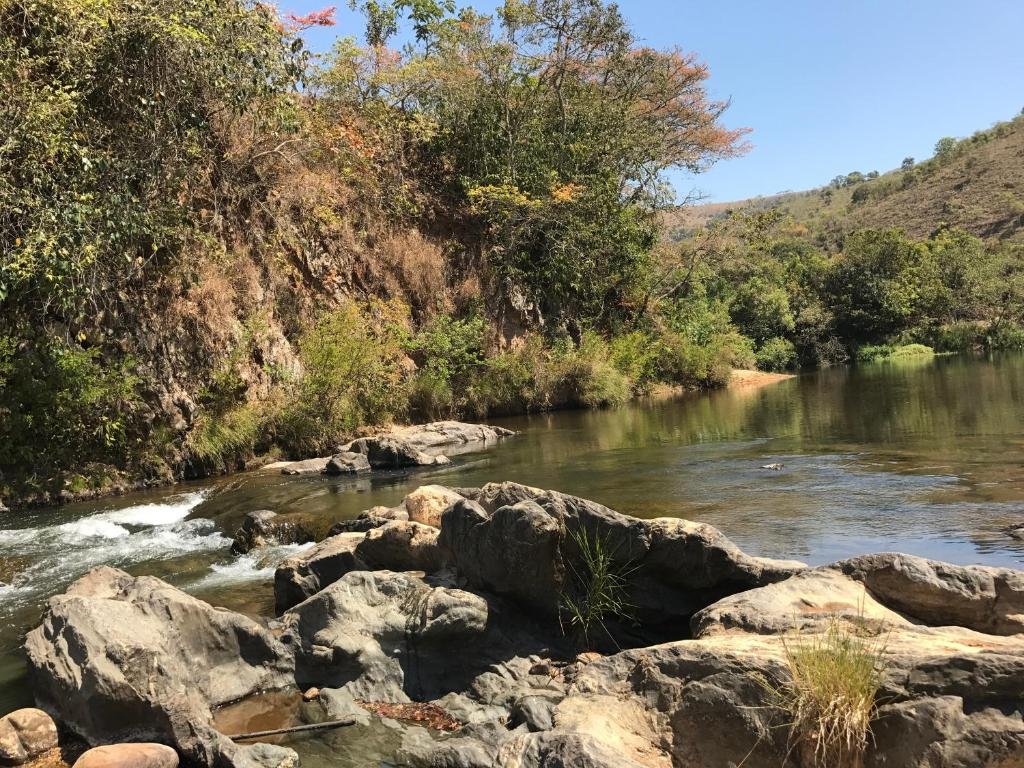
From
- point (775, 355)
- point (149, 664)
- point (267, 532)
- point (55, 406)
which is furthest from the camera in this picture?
point (775, 355)

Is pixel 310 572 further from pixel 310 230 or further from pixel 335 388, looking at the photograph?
pixel 310 230

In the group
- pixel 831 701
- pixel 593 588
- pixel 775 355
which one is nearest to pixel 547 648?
pixel 593 588

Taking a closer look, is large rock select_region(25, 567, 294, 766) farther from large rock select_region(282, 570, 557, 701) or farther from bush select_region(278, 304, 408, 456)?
bush select_region(278, 304, 408, 456)

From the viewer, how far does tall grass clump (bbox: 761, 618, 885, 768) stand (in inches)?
136

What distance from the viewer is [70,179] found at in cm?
1208

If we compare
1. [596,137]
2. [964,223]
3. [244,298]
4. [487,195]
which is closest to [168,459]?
[244,298]

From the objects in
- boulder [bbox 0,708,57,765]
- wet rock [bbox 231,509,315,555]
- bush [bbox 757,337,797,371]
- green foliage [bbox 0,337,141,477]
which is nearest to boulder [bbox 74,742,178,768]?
boulder [bbox 0,708,57,765]

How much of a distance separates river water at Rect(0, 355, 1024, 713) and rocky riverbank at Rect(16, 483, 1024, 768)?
1264 millimetres

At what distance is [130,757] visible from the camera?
4309mm

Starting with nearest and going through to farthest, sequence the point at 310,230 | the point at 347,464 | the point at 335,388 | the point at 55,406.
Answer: the point at 55,406, the point at 347,464, the point at 335,388, the point at 310,230

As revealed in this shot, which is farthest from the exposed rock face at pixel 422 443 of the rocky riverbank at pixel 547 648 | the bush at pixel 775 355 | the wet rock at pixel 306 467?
the bush at pixel 775 355

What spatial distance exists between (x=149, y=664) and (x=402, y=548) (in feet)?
8.13

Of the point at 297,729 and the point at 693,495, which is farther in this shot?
the point at 693,495

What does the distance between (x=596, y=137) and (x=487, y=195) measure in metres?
5.07
